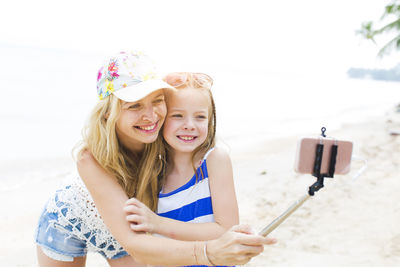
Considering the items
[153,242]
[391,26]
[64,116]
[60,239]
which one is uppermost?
[391,26]

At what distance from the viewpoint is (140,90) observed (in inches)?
70.7

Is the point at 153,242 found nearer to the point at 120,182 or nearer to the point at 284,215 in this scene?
the point at 120,182

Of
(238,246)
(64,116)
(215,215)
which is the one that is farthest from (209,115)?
(64,116)

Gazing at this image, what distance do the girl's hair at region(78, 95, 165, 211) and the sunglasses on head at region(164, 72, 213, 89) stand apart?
0.97ft

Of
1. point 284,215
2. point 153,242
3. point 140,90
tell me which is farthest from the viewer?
point 140,90

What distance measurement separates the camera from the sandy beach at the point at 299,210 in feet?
12.0

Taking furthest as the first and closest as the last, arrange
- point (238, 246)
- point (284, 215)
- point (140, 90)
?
1. point (140, 90)
2. point (238, 246)
3. point (284, 215)

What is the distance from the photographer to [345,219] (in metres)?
4.46

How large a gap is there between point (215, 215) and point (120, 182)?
53cm

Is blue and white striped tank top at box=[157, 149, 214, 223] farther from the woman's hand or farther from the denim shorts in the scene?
the denim shorts

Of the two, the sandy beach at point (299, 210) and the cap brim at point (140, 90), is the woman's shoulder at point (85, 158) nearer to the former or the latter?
the cap brim at point (140, 90)

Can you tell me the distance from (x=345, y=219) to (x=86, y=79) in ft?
68.2

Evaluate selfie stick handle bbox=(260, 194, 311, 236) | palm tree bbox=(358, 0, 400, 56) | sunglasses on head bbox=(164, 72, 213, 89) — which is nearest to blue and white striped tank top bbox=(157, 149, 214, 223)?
sunglasses on head bbox=(164, 72, 213, 89)

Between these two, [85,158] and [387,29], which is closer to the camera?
[85,158]
